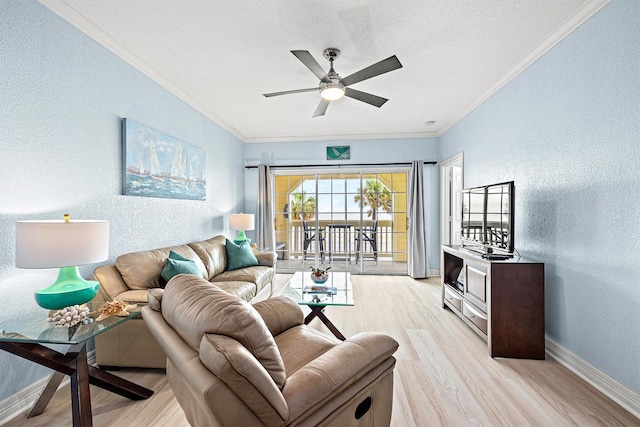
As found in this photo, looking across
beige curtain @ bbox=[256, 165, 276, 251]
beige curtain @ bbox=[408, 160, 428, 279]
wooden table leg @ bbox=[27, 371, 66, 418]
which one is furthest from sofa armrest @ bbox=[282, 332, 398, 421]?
beige curtain @ bbox=[256, 165, 276, 251]

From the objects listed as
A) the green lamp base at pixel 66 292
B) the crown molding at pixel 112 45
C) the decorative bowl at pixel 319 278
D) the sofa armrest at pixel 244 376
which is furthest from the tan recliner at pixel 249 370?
the crown molding at pixel 112 45

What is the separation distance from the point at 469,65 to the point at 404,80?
0.65 meters

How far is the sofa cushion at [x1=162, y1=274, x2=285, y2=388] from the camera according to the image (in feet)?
3.73

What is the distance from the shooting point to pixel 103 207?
261 centimetres

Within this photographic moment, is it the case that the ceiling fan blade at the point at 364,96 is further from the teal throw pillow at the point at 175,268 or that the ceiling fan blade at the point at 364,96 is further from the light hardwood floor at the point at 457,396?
the light hardwood floor at the point at 457,396

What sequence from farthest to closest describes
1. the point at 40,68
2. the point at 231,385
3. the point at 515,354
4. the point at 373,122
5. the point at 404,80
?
the point at 373,122 → the point at 404,80 → the point at 515,354 → the point at 40,68 → the point at 231,385

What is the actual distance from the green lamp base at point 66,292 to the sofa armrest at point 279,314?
1.02 m

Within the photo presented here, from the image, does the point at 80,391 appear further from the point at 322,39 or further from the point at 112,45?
the point at 322,39

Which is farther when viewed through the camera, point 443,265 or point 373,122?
point 373,122

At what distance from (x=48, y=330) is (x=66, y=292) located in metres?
0.24

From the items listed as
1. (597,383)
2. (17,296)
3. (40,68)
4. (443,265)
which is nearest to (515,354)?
(597,383)

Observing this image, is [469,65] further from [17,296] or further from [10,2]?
[17,296]

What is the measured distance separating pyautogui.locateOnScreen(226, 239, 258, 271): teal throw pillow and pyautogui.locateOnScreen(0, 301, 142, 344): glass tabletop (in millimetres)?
2129

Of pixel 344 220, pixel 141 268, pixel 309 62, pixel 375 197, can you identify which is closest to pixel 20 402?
pixel 141 268
